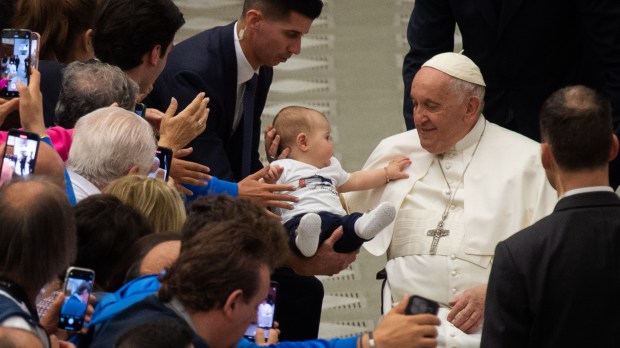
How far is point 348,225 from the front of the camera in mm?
4504

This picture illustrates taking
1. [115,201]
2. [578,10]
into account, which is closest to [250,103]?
[578,10]

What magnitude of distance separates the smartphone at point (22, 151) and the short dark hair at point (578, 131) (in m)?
1.36

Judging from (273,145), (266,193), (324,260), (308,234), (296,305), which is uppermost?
(273,145)

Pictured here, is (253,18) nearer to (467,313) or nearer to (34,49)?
(34,49)

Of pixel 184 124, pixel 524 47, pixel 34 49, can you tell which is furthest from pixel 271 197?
pixel 524 47

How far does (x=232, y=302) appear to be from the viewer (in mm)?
2715

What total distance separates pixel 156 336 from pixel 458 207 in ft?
7.65

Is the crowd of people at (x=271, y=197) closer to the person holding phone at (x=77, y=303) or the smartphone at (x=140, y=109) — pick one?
the person holding phone at (x=77, y=303)

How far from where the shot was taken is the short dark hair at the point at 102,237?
3168 millimetres

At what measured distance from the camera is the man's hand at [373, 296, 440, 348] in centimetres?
305

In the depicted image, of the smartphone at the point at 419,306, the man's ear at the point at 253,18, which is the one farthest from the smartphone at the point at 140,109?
the smartphone at the point at 419,306

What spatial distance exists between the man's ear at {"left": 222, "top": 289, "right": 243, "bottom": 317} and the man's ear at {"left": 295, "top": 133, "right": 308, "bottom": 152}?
206 cm

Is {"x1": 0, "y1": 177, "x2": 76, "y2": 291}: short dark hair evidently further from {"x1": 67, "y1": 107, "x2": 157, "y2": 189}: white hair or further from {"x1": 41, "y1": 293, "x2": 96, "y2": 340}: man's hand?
{"x1": 67, "y1": 107, "x2": 157, "y2": 189}: white hair

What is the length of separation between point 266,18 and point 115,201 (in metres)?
1.84
